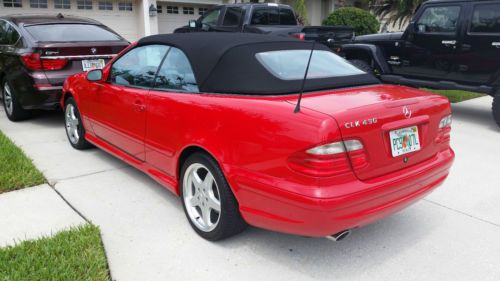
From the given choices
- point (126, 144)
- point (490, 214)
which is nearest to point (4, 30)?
point (126, 144)

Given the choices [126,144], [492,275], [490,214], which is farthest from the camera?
[126,144]

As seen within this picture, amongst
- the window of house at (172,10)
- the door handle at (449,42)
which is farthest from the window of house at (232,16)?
the window of house at (172,10)

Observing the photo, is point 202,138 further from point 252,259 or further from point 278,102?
point 252,259

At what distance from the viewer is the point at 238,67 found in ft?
10.1

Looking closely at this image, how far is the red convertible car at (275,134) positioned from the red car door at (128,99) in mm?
19

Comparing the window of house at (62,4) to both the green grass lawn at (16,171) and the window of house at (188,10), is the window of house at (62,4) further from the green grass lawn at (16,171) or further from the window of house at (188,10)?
the green grass lawn at (16,171)

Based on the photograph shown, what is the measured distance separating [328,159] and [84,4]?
50.1ft

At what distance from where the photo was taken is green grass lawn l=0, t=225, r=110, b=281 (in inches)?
101

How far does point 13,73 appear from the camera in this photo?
6242mm

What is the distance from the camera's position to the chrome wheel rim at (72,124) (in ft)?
17.0

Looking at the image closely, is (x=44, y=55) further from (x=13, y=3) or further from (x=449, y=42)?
(x=13, y=3)

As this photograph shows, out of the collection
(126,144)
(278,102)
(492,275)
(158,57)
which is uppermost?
(158,57)

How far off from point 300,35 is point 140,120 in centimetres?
640

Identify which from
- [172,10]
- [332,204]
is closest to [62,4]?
[172,10]
